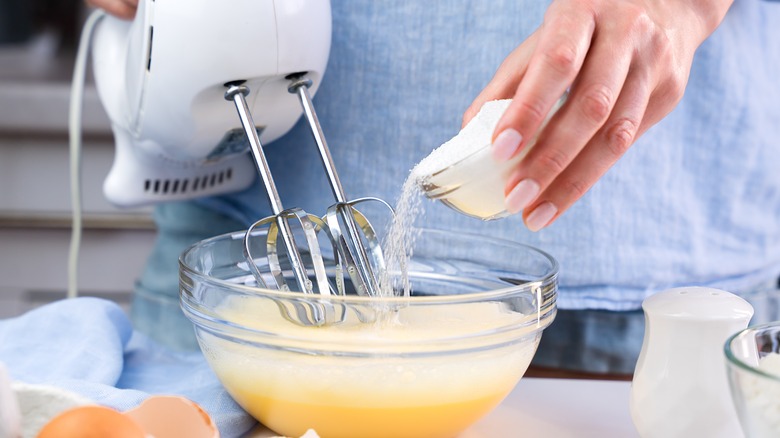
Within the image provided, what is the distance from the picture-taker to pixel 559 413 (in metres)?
0.61

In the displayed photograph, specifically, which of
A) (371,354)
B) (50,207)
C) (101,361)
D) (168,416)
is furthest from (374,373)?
(50,207)

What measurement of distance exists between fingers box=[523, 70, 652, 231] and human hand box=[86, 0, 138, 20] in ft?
1.22

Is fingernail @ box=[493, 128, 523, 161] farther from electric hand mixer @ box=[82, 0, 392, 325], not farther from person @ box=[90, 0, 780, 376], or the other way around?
person @ box=[90, 0, 780, 376]

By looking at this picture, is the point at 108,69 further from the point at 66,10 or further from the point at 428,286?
the point at 66,10

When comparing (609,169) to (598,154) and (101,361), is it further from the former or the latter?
(101,361)

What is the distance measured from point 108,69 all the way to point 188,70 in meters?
0.17

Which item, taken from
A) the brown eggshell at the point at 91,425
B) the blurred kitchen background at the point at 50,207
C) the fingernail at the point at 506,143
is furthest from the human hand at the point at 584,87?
the blurred kitchen background at the point at 50,207

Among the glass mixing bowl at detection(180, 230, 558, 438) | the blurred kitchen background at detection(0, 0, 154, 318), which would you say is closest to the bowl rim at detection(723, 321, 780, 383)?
the glass mixing bowl at detection(180, 230, 558, 438)

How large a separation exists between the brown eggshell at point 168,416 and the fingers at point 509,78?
0.82 ft

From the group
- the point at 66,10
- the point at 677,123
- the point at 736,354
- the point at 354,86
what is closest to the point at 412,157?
the point at 354,86

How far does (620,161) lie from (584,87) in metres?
0.29

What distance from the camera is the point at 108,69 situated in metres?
0.75

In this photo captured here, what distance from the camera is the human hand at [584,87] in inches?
19.0

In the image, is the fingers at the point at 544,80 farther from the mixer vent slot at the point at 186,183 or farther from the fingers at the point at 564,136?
the mixer vent slot at the point at 186,183
